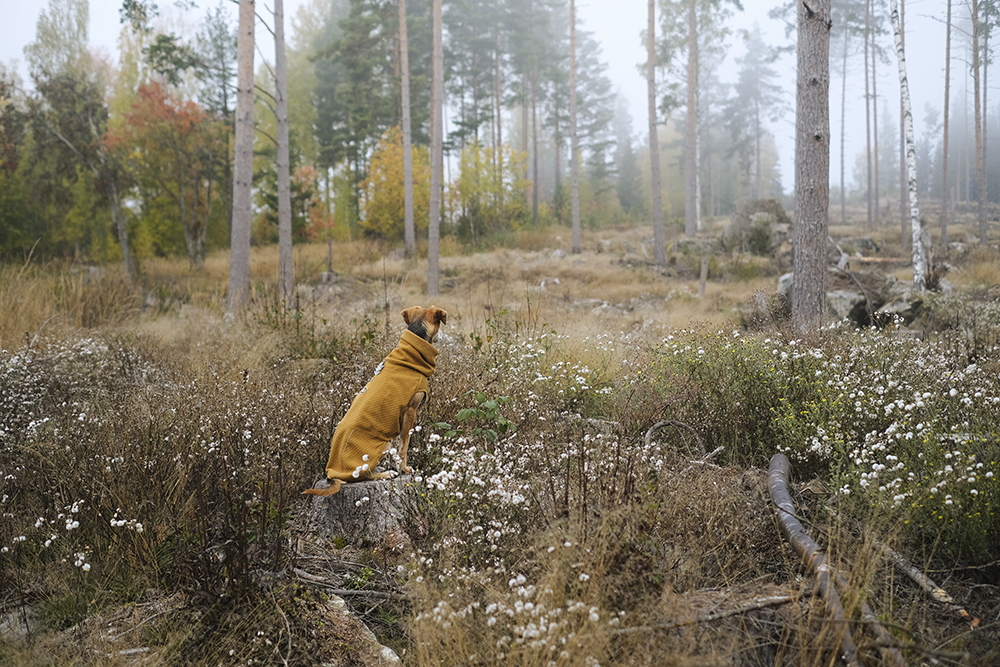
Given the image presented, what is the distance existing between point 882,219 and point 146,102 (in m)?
41.5

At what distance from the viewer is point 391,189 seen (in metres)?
23.2

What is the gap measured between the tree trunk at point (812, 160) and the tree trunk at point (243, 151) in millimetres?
9318

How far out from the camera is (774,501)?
2982 millimetres

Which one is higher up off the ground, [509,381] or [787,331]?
[787,331]

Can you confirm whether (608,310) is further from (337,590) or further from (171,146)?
(171,146)

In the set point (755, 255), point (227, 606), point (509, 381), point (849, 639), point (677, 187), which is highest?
point (677, 187)

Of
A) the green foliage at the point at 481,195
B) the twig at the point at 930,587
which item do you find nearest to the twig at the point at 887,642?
the twig at the point at 930,587

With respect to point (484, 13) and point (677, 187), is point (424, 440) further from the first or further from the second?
point (677, 187)

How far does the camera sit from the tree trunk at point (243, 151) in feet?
34.9

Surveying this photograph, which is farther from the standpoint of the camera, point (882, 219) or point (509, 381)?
point (882, 219)

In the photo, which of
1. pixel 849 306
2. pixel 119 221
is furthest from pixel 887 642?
pixel 119 221

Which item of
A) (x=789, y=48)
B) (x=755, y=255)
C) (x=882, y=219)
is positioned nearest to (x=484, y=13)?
(x=789, y=48)

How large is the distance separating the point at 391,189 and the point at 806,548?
22.6 meters

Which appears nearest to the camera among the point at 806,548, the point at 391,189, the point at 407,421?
the point at 806,548
